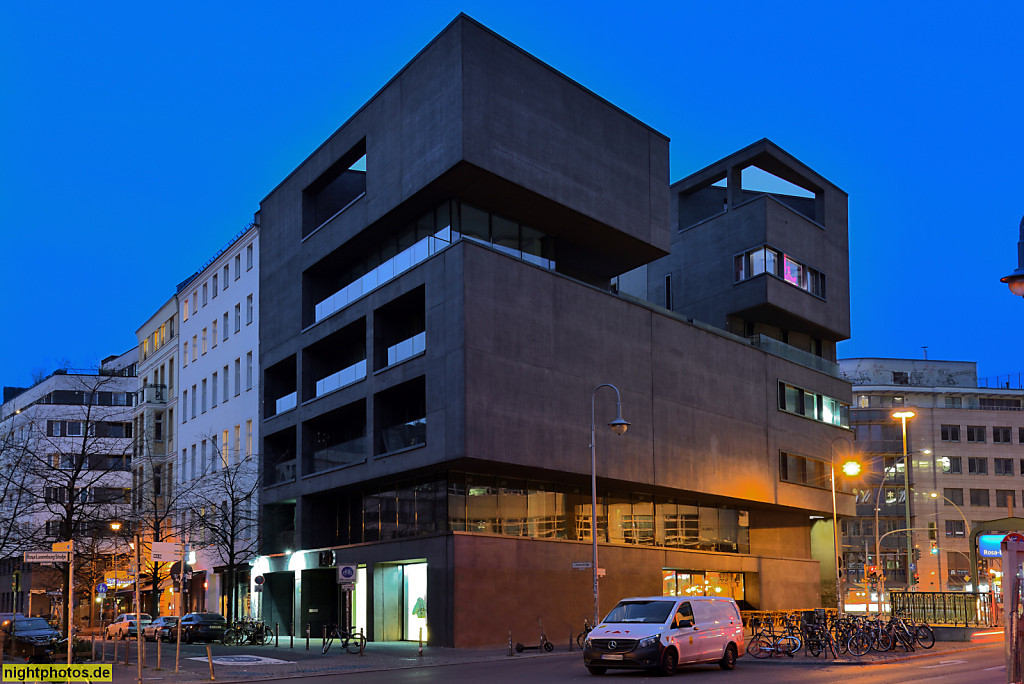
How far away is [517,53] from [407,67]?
15.3 feet

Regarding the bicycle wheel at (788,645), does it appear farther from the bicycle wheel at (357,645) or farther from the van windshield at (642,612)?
the bicycle wheel at (357,645)

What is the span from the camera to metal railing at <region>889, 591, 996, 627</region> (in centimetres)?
3991

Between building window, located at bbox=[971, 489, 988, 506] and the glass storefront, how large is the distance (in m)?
64.5

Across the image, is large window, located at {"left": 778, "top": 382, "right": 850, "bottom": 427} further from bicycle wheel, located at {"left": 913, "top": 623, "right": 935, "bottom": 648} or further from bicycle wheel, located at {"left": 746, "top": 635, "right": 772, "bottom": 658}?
bicycle wheel, located at {"left": 746, "top": 635, "right": 772, "bottom": 658}

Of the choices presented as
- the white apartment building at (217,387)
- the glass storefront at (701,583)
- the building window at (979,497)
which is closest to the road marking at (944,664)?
the glass storefront at (701,583)

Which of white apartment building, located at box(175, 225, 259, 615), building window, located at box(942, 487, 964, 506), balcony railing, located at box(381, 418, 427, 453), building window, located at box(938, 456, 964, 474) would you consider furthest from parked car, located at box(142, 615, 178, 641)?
building window, located at box(938, 456, 964, 474)

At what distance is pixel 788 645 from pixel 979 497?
9047cm

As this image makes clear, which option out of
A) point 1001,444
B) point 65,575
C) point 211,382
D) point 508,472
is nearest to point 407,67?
point 508,472

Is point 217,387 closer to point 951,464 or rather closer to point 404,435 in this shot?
point 404,435

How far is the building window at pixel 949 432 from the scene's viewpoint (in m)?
112

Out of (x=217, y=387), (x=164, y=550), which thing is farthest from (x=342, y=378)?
(x=164, y=550)

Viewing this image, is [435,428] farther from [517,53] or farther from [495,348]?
[517,53]

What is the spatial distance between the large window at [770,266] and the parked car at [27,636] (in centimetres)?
3777

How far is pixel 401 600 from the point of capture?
44.3 metres
